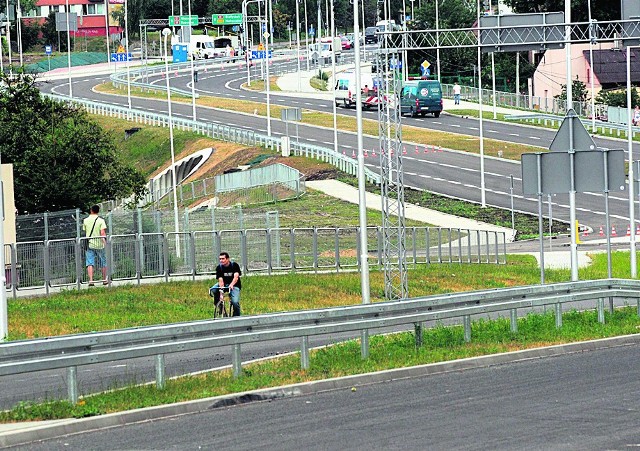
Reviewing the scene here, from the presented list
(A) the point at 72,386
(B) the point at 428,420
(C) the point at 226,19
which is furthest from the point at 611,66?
(A) the point at 72,386

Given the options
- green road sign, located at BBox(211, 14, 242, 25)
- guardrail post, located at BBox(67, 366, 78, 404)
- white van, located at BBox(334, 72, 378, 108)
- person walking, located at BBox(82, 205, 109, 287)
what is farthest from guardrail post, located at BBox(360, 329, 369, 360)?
green road sign, located at BBox(211, 14, 242, 25)

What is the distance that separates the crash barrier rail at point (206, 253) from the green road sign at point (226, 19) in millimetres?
103945

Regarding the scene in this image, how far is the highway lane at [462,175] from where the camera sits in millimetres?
63750

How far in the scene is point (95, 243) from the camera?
32.3 metres

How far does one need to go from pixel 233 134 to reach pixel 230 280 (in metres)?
55.9

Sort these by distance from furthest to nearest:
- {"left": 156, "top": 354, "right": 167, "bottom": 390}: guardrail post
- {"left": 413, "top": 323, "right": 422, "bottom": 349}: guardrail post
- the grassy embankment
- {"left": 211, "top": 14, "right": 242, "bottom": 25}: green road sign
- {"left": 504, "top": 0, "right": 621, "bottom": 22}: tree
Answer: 1. {"left": 211, "top": 14, "right": 242, "bottom": 25}: green road sign
2. {"left": 504, "top": 0, "right": 621, "bottom": 22}: tree
3. {"left": 413, "top": 323, "right": 422, "bottom": 349}: guardrail post
4. {"left": 156, "top": 354, "right": 167, "bottom": 390}: guardrail post
5. the grassy embankment

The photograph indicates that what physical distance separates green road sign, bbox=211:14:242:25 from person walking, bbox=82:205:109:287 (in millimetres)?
114631

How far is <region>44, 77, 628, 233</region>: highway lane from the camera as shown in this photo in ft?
209

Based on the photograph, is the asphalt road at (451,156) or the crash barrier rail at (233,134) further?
the crash barrier rail at (233,134)

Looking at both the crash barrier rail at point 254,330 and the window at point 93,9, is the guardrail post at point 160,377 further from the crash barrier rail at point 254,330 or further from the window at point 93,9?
the window at point 93,9

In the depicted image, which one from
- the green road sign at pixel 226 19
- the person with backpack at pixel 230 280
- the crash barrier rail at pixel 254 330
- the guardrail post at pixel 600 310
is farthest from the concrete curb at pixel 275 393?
the green road sign at pixel 226 19

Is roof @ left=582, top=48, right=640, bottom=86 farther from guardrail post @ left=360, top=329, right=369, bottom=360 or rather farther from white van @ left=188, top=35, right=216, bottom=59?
guardrail post @ left=360, top=329, right=369, bottom=360

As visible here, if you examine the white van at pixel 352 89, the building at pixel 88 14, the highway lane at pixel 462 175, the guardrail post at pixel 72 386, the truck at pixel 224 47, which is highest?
the building at pixel 88 14

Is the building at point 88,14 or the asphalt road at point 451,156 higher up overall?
the building at point 88,14
